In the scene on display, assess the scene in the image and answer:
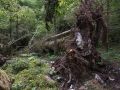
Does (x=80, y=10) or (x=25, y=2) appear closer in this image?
(x=80, y=10)

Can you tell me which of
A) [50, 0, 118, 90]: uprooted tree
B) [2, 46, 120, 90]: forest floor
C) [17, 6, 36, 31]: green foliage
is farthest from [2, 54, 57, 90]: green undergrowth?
[17, 6, 36, 31]: green foliage

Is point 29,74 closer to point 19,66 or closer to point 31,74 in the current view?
point 31,74

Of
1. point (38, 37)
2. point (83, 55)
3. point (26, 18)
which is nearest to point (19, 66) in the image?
point (83, 55)

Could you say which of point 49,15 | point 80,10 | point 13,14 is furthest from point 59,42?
point 13,14

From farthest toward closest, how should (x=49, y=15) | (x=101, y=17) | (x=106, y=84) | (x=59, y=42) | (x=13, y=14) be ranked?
1. (x=13, y=14)
2. (x=49, y=15)
3. (x=59, y=42)
4. (x=101, y=17)
5. (x=106, y=84)

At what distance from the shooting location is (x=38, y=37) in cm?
1650

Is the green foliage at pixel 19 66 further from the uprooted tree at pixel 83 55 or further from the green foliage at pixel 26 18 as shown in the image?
the green foliage at pixel 26 18

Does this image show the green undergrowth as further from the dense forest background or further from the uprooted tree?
the uprooted tree

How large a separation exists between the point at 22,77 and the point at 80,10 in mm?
3416

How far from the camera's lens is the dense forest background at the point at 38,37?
9.45 m

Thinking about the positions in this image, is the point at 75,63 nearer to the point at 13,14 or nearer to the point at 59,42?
the point at 59,42

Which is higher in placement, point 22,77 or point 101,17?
point 101,17

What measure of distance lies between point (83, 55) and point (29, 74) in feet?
7.04

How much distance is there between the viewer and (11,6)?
53.3ft
